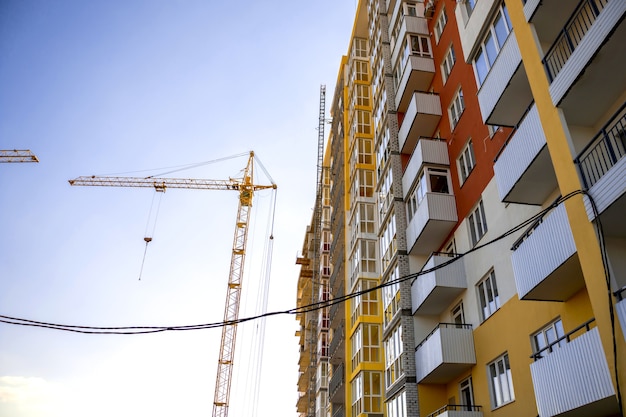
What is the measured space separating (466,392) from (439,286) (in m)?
4.06

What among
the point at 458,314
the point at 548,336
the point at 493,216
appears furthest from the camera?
the point at 458,314

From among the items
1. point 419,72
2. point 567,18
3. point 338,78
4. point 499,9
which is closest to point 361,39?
point 338,78

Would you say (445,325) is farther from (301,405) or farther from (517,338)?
(301,405)

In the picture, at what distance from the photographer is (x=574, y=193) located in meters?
11.6

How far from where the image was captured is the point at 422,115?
25031 millimetres

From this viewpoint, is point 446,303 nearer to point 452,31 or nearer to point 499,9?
point 499,9

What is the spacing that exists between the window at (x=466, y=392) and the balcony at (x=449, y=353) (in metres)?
0.40

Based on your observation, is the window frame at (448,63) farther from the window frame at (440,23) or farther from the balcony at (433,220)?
the balcony at (433,220)

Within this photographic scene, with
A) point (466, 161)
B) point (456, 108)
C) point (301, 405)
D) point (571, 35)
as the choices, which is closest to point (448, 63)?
point (456, 108)

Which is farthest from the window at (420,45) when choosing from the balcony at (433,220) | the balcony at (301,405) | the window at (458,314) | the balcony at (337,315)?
the balcony at (301,405)

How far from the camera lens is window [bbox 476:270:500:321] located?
1798 cm

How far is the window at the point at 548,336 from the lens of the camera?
14016 millimetres

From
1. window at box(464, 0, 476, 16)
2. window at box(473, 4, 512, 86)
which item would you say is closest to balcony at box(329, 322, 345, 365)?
window at box(473, 4, 512, 86)

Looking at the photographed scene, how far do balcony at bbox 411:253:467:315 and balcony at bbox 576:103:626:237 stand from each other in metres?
8.24
